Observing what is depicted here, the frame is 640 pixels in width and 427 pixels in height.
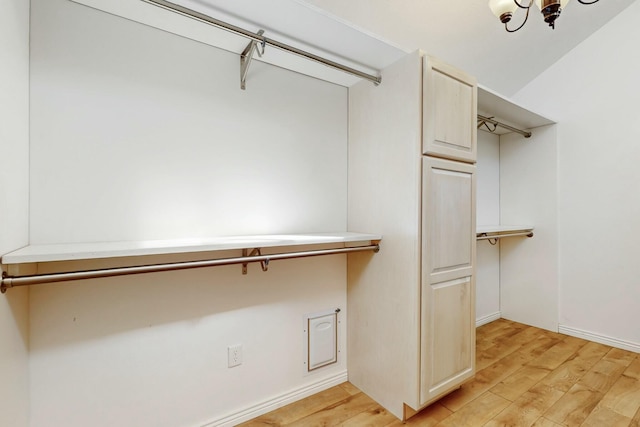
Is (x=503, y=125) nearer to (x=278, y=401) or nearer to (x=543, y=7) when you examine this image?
(x=543, y=7)

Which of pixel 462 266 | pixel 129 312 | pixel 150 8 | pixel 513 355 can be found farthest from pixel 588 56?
pixel 129 312

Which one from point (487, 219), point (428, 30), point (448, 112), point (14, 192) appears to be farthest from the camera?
point (487, 219)

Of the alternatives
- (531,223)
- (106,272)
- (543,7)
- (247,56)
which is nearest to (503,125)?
(531,223)

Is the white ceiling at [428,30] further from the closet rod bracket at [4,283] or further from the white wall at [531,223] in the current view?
the closet rod bracket at [4,283]

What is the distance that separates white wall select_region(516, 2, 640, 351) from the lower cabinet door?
165cm

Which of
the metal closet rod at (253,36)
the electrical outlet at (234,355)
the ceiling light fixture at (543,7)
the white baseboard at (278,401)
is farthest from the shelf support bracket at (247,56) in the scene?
the white baseboard at (278,401)

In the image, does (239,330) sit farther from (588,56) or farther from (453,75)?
(588,56)

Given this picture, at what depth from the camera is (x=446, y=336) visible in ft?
5.32

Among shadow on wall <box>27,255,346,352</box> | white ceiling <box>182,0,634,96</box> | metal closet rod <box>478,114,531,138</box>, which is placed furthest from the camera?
metal closet rod <box>478,114,531,138</box>

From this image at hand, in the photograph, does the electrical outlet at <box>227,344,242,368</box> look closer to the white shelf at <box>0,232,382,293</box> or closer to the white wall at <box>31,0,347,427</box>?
the white wall at <box>31,0,347,427</box>

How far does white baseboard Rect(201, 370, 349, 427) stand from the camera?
1.53m

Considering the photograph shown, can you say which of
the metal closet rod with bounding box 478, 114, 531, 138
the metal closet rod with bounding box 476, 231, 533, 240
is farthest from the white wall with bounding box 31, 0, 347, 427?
the metal closet rod with bounding box 478, 114, 531, 138

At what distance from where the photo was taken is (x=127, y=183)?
4.27 feet

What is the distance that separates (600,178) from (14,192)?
3.73m
